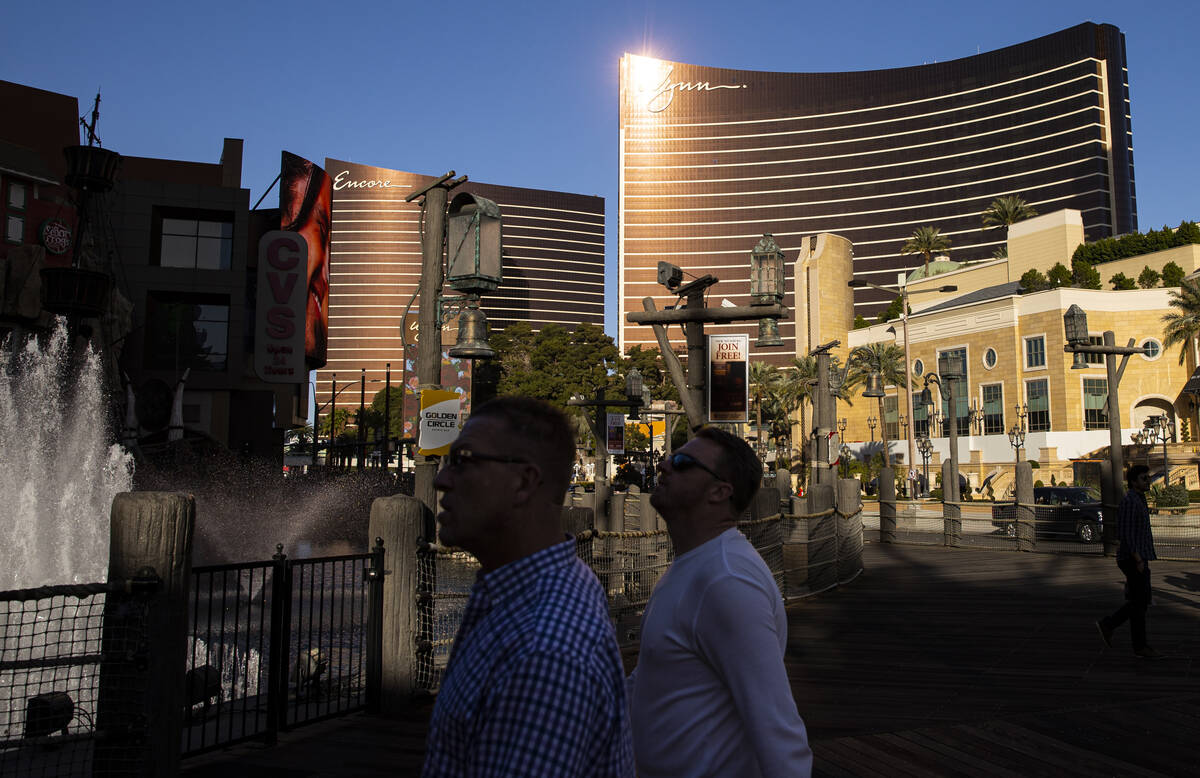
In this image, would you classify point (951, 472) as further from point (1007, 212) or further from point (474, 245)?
point (1007, 212)

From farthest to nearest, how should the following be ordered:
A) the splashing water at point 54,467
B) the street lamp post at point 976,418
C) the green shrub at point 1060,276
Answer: the green shrub at point 1060,276, the street lamp post at point 976,418, the splashing water at point 54,467

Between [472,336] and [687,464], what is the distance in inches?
263

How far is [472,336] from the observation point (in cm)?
927

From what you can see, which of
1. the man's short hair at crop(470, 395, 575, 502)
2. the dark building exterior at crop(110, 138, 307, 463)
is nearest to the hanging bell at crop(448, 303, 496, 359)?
the man's short hair at crop(470, 395, 575, 502)

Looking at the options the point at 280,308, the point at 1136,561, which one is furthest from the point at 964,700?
the point at 280,308

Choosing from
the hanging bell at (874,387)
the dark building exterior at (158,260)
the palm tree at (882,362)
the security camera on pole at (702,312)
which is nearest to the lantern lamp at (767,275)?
the security camera on pole at (702,312)

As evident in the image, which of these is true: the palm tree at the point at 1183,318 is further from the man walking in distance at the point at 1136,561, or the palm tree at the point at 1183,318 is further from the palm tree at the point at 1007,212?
the man walking in distance at the point at 1136,561

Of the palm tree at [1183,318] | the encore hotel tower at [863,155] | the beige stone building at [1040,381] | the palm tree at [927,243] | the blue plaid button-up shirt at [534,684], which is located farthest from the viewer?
the encore hotel tower at [863,155]

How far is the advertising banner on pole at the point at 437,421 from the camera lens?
812 centimetres

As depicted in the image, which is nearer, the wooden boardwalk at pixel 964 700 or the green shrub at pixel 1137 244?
the wooden boardwalk at pixel 964 700

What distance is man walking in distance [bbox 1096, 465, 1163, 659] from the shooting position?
8.40m

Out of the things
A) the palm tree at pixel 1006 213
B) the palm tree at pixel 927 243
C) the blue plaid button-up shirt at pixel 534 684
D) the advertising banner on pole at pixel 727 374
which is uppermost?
the palm tree at pixel 1006 213

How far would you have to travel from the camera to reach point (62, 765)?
5.15 m

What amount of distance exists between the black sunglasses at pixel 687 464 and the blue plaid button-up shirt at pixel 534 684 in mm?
1127
